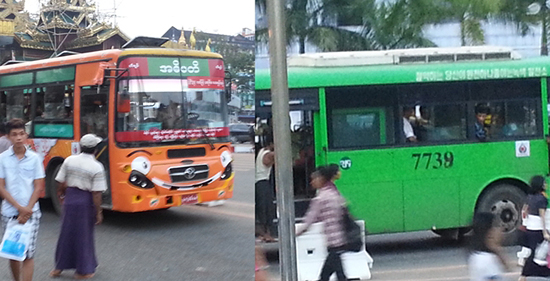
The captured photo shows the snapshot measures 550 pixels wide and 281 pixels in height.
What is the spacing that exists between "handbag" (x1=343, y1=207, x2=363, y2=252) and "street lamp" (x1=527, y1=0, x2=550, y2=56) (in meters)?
1.15

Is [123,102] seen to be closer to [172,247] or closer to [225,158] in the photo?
[225,158]

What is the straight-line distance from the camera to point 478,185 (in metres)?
2.60

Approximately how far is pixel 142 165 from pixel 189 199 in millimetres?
262

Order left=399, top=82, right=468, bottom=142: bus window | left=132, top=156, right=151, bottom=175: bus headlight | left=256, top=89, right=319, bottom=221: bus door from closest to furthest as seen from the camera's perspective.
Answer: left=132, top=156, right=151, bottom=175: bus headlight
left=256, top=89, right=319, bottom=221: bus door
left=399, top=82, right=468, bottom=142: bus window

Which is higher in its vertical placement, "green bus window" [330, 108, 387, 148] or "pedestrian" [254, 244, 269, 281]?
"green bus window" [330, 108, 387, 148]

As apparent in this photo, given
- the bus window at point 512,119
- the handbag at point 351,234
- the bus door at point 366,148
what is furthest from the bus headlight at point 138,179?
the bus window at point 512,119

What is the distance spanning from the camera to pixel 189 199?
2520 millimetres

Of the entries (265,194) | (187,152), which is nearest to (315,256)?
(265,194)

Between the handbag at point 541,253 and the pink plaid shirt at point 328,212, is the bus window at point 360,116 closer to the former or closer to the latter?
the pink plaid shirt at point 328,212

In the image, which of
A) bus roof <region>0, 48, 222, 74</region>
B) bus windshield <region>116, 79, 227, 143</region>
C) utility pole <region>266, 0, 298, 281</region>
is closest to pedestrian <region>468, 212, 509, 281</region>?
utility pole <region>266, 0, 298, 281</region>

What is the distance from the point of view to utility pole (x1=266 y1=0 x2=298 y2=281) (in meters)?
2.29

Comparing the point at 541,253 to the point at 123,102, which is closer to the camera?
the point at 123,102

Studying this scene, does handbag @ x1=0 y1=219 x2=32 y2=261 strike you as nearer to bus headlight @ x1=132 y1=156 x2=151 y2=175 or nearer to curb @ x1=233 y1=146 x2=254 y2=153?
bus headlight @ x1=132 y1=156 x2=151 y2=175

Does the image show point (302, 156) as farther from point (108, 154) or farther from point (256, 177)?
point (108, 154)
